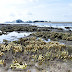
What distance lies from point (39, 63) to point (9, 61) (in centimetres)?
172

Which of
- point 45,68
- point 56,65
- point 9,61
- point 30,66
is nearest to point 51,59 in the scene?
point 56,65

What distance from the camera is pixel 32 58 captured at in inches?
230

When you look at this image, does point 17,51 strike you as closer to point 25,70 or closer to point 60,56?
point 25,70

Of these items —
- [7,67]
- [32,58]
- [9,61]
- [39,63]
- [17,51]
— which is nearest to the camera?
[7,67]

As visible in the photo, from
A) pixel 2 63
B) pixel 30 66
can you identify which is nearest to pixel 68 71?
pixel 30 66

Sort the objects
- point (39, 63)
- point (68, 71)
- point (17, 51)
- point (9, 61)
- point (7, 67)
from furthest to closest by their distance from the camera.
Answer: point (17, 51), point (9, 61), point (39, 63), point (7, 67), point (68, 71)

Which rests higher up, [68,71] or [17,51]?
[17,51]

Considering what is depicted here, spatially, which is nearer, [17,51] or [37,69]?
[37,69]

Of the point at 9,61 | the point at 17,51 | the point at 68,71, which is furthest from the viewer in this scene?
the point at 17,51

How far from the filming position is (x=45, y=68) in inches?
183

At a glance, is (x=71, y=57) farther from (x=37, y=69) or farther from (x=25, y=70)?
(x=25, y=70)

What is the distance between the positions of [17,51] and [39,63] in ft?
7.48

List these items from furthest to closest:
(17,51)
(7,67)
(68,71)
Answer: (17,51), (7,67), (68,71)

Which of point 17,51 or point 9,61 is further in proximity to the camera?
point 17,51
